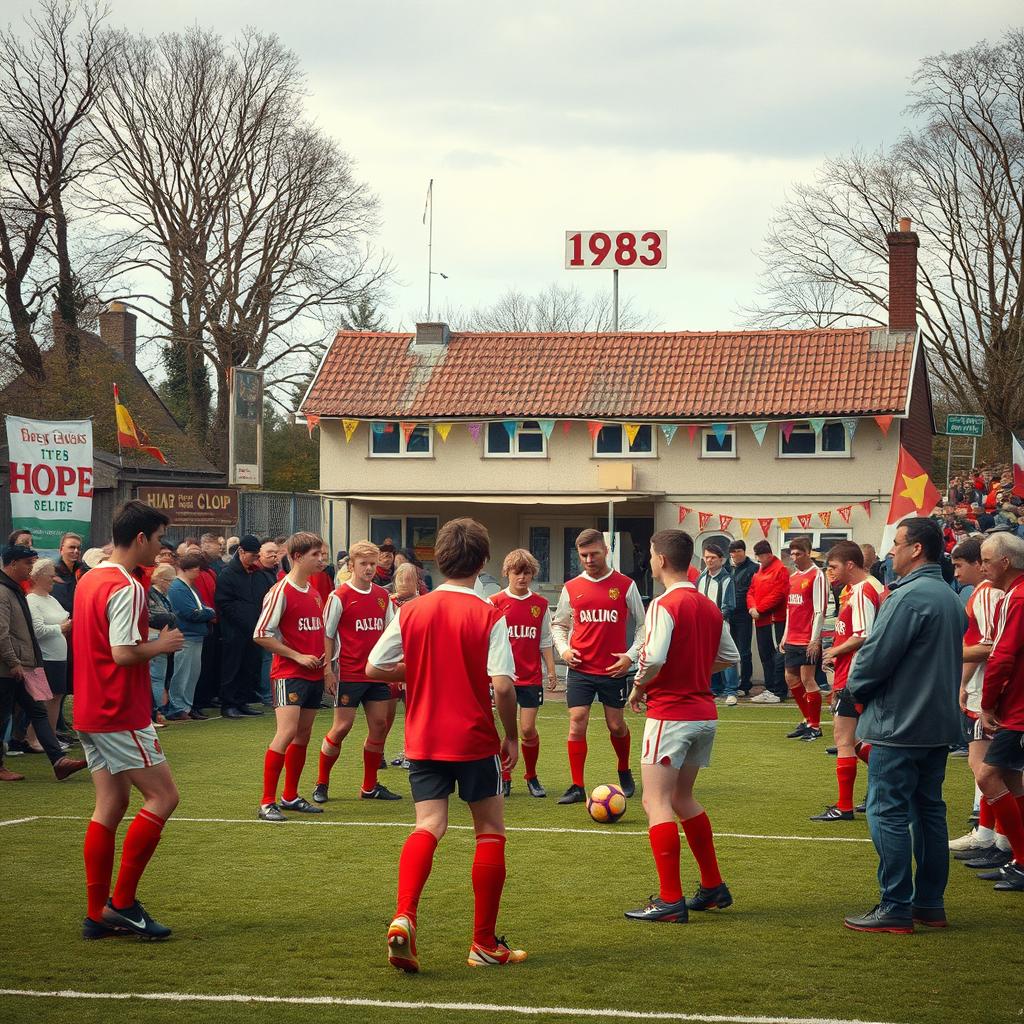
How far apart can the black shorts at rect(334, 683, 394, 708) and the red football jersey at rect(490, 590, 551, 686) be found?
3.57 feet

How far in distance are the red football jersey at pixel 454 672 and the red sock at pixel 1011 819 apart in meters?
3.41

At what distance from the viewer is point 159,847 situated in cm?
911

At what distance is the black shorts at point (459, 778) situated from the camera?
6.21 m

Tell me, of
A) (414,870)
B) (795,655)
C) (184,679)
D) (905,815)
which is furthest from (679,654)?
(184,679)

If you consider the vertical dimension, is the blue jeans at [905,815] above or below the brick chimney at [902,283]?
below

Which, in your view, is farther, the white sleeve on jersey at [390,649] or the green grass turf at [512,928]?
the white sleeve on jersey at [390,649]

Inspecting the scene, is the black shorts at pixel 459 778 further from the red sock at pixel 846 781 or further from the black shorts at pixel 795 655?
the black shorts at pixel 795 655

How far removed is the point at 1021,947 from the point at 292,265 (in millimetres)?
38974

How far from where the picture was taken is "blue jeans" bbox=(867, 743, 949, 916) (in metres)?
6.82

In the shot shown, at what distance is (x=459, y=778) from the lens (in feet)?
20.7

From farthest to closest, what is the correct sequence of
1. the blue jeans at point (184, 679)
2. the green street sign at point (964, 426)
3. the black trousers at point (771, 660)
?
the green street sign at point (964, 426) < the black trousers at point (771, 660) < the blue jeans at point (184, 679)

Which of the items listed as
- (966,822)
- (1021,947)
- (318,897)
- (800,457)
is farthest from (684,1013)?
(800,457)

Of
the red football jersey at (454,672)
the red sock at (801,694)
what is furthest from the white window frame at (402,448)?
the red football jersey at (454,672)

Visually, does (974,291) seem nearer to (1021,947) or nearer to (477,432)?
(477,432)
